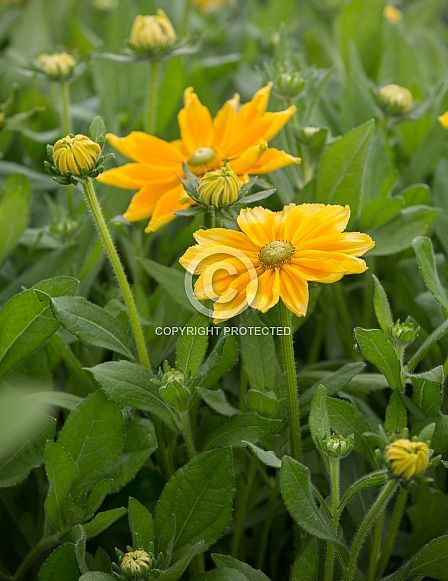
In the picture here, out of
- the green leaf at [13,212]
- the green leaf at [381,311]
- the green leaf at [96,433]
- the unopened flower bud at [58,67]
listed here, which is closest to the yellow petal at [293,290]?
the green leaf at [381,311]

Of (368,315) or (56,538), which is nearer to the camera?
(56,538)

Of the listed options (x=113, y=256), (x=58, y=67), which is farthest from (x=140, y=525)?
(x=58, y=67)

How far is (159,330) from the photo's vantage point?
81 cm

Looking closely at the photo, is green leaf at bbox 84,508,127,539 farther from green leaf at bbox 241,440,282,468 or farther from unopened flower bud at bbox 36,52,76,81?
unopened flower bud at bbox 36,52,76,81

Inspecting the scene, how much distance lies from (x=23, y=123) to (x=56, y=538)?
0.70m

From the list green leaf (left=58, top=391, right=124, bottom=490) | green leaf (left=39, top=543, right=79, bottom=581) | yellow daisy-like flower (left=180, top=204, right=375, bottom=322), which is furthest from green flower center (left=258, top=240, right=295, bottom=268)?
green leaf (left=39, top=543, right=79, bottom=581)

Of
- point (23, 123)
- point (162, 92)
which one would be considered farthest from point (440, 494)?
point (23, 123)

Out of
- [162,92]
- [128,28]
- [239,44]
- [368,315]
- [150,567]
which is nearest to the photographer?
[150,567]

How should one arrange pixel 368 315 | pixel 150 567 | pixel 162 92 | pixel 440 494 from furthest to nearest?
pixel 162 92 < pixel 368 315 < pixel 440 494 < pixel 150 567

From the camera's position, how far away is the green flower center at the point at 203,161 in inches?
33.3

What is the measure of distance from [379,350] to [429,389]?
0.19ft

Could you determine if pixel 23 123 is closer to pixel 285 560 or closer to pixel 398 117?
pixel 398 117

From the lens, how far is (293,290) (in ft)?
2.07

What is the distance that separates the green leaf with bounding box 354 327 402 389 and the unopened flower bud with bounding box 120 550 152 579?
262mm
